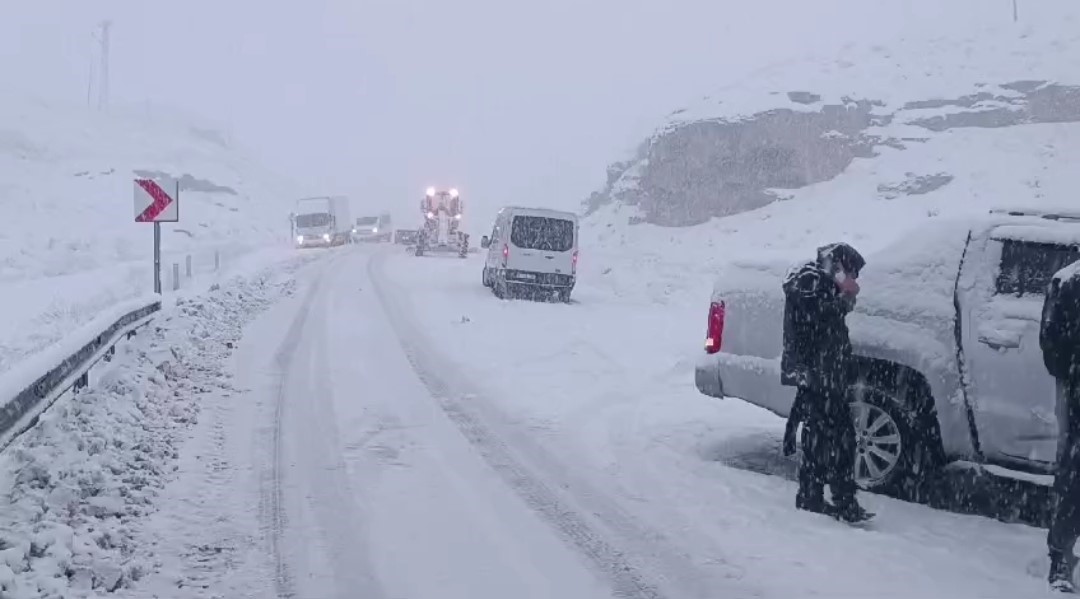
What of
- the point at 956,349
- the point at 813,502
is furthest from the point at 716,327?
the point at 956,349

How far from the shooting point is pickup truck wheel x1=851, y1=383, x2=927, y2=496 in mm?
6555

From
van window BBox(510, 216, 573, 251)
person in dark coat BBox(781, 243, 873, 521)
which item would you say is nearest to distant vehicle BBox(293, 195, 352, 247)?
van window BBox(510, 216, 573, 251)

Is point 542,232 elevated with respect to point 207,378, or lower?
elevated

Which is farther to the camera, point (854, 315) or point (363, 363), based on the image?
point (363, 363)

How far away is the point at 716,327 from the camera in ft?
25.3

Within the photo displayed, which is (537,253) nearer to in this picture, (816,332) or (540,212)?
(540,212)

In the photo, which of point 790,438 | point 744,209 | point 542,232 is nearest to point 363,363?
point 790,438

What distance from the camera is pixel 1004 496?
691 cm

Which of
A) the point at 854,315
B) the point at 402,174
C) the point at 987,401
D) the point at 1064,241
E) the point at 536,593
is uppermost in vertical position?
the point at 402,174

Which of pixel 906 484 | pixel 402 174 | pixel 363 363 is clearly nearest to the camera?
pixel 906 484

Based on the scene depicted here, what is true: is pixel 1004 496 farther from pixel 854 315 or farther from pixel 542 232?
pixel 542 232

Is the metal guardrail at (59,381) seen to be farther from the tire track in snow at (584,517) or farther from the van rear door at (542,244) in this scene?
the van rear door at (542,244)

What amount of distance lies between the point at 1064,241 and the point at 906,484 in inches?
80.4

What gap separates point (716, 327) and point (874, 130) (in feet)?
122
